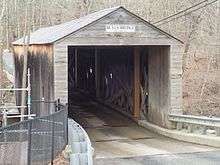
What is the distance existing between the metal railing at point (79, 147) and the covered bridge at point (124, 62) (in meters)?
3.27

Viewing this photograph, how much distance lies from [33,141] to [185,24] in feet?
99.7

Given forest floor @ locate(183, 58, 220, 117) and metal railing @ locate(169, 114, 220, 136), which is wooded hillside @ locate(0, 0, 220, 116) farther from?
metal railing @ locate(169, 114, 220, 136)

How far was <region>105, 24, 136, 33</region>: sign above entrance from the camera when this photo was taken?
16.8 meters

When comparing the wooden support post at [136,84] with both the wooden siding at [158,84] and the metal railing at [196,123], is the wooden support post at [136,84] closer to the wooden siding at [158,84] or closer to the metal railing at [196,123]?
the wooden siding at [158,84]

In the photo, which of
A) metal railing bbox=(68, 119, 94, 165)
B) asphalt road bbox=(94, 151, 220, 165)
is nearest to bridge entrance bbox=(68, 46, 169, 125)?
asphalt road bbox=(94, 151, 220, 165)

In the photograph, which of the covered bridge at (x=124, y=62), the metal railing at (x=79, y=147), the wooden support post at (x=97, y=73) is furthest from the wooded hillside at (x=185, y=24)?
the metal railing at (x=79, y=147)

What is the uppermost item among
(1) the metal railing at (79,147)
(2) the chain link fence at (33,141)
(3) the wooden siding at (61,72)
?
(3) the wooden siding at (61,72)

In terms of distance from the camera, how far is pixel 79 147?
37.4 feet

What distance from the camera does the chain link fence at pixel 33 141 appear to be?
19.1ft

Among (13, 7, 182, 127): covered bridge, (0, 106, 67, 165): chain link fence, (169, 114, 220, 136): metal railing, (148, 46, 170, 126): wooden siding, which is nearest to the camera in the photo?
(0, 106, 67, 165): chain link fence

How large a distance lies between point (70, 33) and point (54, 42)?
65 centimetres

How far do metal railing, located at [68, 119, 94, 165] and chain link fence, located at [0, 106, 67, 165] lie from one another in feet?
1.14

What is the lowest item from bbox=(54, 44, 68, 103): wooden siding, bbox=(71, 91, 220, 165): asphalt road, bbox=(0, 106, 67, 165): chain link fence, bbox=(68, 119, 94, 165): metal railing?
bbox=(71, 91, 220, 165): asphalt road

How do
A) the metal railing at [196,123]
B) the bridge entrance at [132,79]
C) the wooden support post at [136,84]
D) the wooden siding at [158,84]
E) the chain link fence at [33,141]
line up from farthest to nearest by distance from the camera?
the wooden support post at [136,84], the bridge entrance at [132,79], the wooden siding at [158,84], the metal railing at [196,123], the chain link fence at [33,141]
